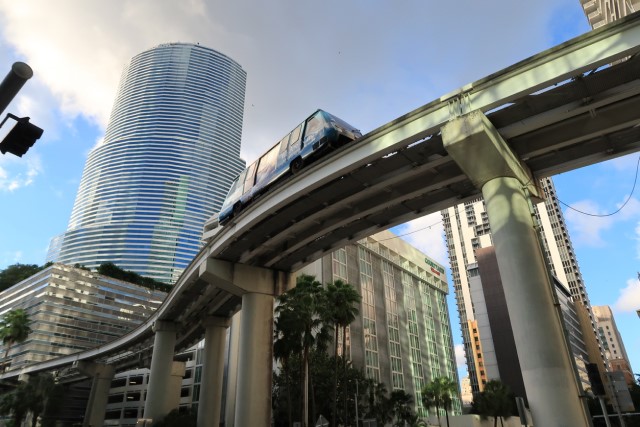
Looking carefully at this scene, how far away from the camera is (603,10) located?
55.3m

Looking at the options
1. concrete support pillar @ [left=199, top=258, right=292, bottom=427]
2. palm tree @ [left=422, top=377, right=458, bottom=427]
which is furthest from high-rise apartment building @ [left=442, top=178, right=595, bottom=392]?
concrete support pillar @ [left=199, top=258, right=292, bottom=427]

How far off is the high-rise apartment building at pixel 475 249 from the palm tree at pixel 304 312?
107 m

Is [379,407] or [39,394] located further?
[39,394]

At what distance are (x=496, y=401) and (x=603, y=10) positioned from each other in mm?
53990

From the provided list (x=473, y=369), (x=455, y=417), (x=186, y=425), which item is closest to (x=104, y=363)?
(x=186, y=425)

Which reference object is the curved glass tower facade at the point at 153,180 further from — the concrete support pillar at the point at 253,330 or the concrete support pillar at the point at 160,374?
the concrete support pillar at the point at 253,330

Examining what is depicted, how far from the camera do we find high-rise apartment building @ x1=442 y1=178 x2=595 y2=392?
147 metres

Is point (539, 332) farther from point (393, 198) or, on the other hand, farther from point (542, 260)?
point (393, 198)

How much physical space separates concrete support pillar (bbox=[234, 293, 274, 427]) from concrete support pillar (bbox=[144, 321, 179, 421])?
60.9ft

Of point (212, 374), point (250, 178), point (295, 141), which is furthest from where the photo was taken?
point (212, 374)

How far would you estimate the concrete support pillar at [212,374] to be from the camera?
123 ft

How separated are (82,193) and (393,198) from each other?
185425 mm

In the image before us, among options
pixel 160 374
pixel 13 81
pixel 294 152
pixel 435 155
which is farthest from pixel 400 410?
pixel 13 81

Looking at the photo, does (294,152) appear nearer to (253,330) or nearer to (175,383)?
(253,330)
